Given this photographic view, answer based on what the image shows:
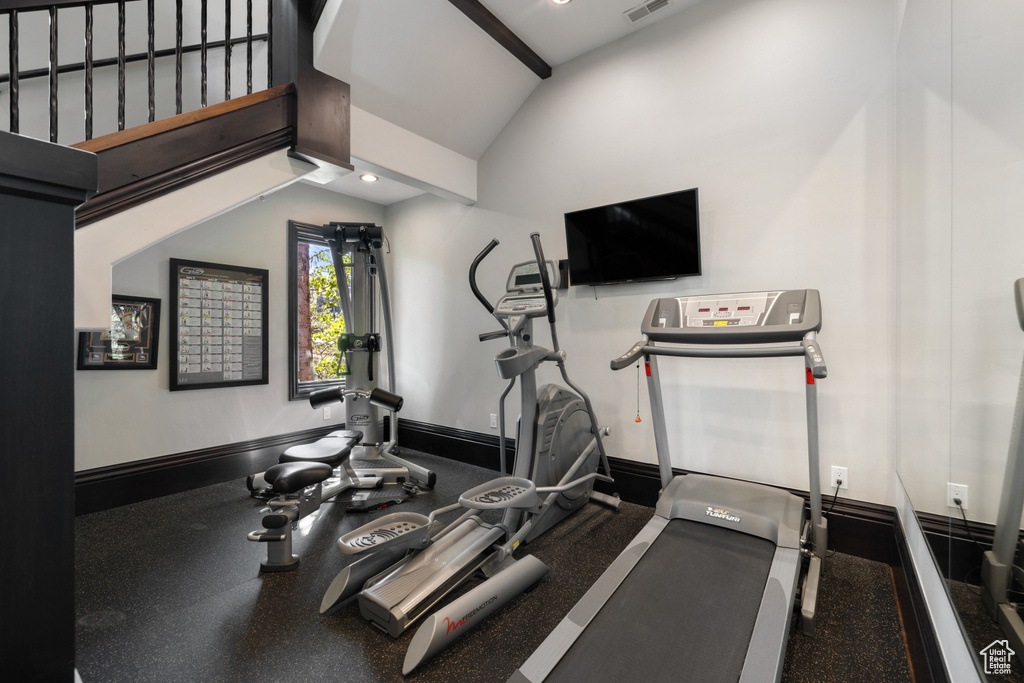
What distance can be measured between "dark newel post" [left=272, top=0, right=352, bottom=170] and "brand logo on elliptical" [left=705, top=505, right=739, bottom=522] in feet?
9.46

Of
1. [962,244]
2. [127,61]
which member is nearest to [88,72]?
[127,61]

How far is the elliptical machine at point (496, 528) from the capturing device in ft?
5.90

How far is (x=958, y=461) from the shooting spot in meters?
1.19

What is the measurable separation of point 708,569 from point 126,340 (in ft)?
13.3

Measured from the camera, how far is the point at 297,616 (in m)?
1.92

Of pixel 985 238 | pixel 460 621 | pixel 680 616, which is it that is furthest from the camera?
pixel 460 621

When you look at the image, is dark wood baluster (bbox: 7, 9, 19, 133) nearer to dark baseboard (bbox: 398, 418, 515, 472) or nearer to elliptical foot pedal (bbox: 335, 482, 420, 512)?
elliptical foot pedal (bbox: 335, 482, 420, 512)

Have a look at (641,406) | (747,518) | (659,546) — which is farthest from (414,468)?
(747,518)

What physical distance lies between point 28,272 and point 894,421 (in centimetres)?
305

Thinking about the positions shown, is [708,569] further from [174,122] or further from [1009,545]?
[174,122]

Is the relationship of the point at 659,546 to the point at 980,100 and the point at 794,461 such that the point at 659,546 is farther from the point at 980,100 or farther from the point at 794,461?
the point at 980,100

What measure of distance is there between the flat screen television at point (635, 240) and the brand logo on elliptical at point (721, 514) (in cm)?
141

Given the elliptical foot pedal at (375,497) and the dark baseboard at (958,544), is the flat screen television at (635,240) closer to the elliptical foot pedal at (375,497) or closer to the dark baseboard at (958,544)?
the dark baseboard at (958,544)

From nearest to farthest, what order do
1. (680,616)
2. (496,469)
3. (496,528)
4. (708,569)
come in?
(680,616)
(708,569)
(496,528)
(496,469)
